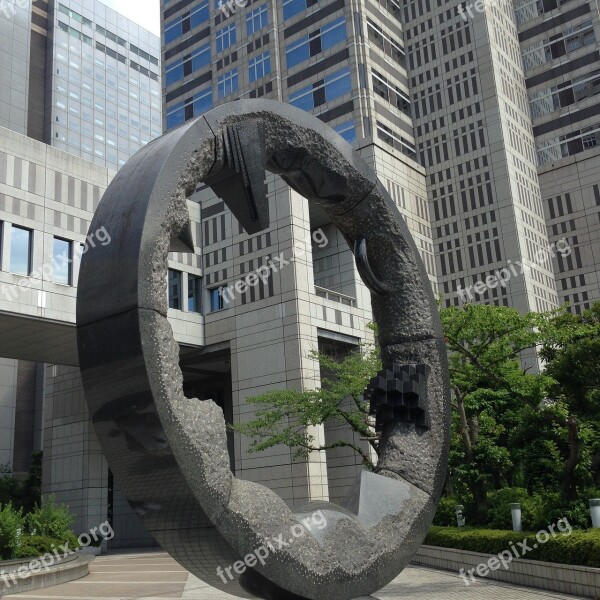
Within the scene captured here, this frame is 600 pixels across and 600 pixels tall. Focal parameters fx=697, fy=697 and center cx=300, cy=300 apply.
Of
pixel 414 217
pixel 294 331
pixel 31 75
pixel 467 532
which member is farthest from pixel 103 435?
pixel 31 75

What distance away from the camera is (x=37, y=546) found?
1891cm

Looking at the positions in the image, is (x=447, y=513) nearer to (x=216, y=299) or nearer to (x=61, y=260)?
(x=216, y=299)

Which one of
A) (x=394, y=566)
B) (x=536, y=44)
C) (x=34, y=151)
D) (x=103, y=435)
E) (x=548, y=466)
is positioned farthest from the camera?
(x=536, y=44)

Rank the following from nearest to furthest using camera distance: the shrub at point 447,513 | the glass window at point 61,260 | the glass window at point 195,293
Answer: the shrub at point 447,513
the glass window at point 61,260
the glass window at point 195,293

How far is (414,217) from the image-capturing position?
50031 mm

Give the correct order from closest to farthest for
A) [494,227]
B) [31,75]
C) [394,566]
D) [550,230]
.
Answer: [394,566], [494,227], [550,230], [31,75]

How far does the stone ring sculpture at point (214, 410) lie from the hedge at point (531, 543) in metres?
7.19

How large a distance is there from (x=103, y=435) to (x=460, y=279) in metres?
47.7

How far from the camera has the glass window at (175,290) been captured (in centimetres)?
3416

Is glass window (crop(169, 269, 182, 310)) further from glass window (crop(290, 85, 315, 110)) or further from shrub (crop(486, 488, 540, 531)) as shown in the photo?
glass window (crop(290, 85, 315, 110))

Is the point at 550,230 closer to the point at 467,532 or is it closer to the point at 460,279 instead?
the point at 460,279

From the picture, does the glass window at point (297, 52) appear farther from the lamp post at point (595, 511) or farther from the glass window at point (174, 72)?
the lamp post at point (595, 511)

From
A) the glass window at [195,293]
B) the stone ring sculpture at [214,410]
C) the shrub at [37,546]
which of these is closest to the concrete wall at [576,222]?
the glass window at [195,293]

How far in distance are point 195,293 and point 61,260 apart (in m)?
7.37
